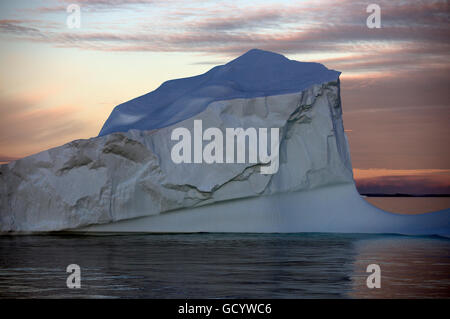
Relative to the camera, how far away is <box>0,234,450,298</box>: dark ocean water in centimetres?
828

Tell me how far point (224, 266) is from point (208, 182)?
566 centimetres

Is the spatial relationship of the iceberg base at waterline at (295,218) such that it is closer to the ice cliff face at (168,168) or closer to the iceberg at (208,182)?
the iceberg at (208,182)

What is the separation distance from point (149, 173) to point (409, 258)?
7.02m

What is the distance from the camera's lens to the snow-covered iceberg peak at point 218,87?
664 inches

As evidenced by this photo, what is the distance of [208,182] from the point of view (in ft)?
52.6

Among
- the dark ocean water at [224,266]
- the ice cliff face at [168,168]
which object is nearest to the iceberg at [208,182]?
the ice cliff face at [168,168]

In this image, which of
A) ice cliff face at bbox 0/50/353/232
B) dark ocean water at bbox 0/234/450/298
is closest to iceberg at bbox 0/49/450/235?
ice cliff face at bbox 0/50/353/232

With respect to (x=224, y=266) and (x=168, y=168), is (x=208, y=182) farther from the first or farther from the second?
(x=224, y=266)

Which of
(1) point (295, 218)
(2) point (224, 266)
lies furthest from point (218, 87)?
(2) point (224, 266)

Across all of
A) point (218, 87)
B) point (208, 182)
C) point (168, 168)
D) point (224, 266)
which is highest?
point (218, 87)

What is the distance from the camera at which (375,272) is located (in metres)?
9.77

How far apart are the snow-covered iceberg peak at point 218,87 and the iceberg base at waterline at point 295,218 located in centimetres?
248

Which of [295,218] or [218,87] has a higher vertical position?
[218,87]

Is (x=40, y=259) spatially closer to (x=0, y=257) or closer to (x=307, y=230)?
(x=0, y=257)
